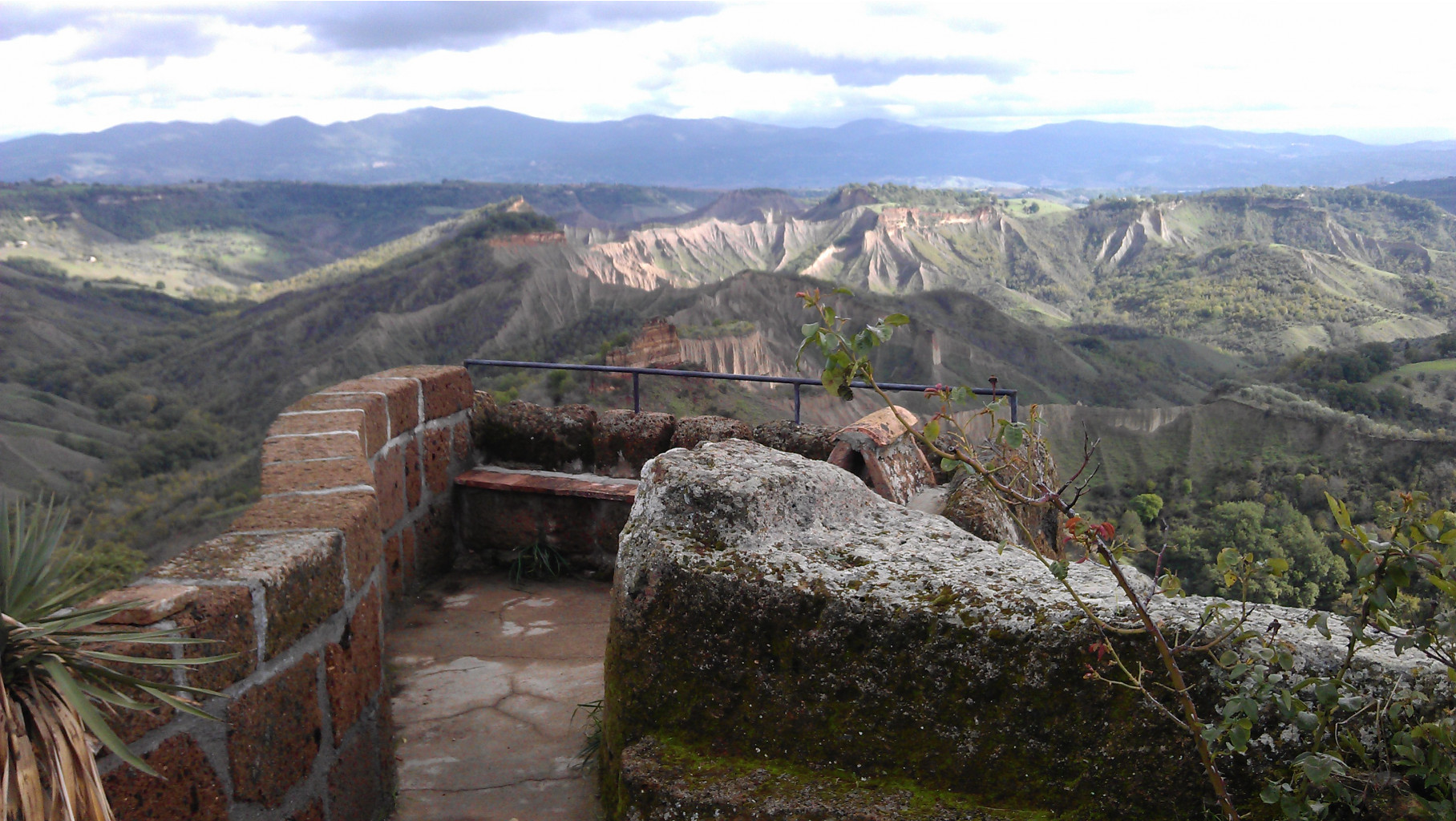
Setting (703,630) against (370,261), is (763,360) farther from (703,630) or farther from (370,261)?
(370,261)

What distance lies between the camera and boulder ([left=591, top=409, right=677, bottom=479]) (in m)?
4.52

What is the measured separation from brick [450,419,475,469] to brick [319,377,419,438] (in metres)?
0.38

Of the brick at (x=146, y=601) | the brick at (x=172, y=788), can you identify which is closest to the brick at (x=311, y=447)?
the brick at (x=146, y=601)

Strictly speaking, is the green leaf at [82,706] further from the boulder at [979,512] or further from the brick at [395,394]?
the brick at [395,394]

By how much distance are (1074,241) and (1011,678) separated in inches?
4574

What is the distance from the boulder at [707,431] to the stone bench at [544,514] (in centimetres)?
34

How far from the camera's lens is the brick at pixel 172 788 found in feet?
5.06

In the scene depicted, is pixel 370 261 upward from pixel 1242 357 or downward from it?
upward

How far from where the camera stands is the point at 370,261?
303 feet

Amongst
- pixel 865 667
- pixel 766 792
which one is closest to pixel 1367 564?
pixel 865 667

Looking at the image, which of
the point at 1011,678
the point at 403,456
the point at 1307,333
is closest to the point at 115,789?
the point at 1011,678

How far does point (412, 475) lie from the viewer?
4.16 metres

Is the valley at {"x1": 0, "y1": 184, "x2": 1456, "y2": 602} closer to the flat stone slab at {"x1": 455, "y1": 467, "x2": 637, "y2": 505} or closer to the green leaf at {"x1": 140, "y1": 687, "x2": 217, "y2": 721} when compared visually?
the green leaf at {"x1": 140, "y1": 687, "x2": 217, "y2": 721}

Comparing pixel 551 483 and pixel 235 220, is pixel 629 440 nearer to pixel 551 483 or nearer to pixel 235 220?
pixel 551 483
